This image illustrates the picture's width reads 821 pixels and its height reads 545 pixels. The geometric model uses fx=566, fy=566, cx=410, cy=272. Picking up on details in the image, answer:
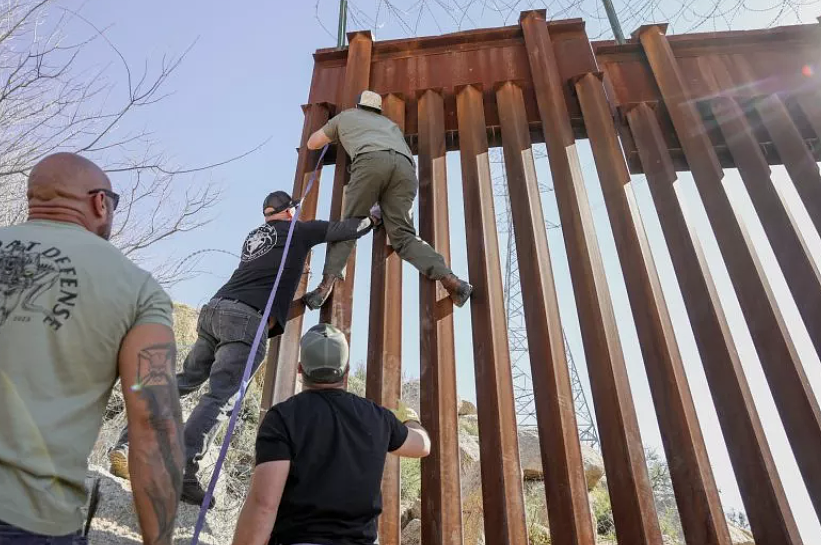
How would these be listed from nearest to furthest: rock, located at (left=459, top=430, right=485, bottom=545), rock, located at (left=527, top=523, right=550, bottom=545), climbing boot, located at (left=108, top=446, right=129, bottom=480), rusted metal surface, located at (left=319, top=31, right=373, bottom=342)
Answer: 1. climbing boot, located at (left=108, top=446, right=129, bottom=480)
2. rusted metal surface, located at (left=319, top=31, right=373, bottom=342)
3. rock, located at (left=527, top=523, right=550, bottom=545)
4. rock, located at (left=459, top=430, right=485, bottom=545)

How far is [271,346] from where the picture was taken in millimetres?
4664

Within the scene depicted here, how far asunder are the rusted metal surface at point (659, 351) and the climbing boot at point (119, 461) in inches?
151

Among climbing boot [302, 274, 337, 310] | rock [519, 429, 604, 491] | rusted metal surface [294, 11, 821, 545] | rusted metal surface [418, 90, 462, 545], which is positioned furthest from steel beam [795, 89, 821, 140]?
rock [519, 429, 604, 491]

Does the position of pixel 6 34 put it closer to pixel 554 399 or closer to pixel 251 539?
pixel 251 539

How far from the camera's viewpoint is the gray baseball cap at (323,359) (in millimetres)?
2492

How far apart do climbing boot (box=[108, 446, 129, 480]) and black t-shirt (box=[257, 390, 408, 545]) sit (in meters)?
2.17

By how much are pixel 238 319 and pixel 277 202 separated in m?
1.26

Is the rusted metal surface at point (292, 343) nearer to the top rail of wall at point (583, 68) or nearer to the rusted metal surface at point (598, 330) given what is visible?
the top rail of wall at point (583, 68)

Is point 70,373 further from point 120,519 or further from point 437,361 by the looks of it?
point 437,361

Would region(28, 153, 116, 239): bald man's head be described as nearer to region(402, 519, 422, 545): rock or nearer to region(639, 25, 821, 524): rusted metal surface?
region(639, 25, 821, 524): rusted metal surface

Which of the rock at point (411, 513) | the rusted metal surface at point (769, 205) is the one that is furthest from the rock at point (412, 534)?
the rusted metal surface at point (769, 205)

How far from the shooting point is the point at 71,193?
202 centimetres

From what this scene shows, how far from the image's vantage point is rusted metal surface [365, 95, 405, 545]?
155 inches

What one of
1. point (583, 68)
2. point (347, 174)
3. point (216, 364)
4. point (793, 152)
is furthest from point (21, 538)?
point (793, 152)
